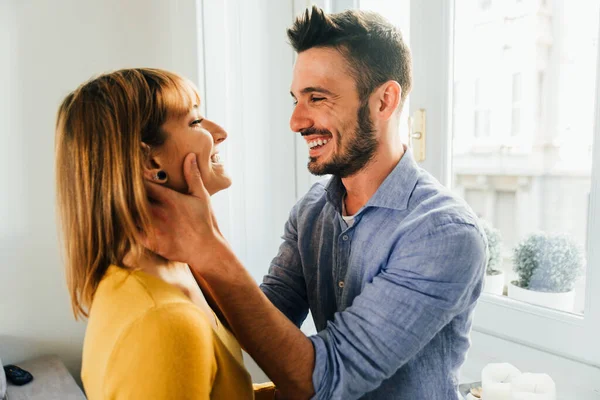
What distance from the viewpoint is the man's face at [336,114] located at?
1.15 m

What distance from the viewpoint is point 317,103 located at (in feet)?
3.87

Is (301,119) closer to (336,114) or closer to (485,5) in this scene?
(336,114)

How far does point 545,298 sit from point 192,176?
1.08 meters

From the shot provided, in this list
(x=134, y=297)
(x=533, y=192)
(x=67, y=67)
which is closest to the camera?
(x=134, y=297)

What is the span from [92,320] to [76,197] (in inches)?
8.0

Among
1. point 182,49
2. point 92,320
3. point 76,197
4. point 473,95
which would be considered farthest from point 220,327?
point 182,49

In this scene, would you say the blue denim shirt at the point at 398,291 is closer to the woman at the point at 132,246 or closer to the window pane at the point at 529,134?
the woman at the point at 132,246

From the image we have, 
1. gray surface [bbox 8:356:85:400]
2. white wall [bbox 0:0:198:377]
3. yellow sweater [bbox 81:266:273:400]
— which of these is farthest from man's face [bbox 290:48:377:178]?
gray surface [bbox 8:356:85:400]

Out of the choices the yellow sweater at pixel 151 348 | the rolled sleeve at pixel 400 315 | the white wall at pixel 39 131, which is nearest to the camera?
the yellow sweater at pixel 151 348

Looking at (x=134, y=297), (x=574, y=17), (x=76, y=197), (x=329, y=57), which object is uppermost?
(x=574, y=17)

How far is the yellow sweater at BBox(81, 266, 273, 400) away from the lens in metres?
0.67

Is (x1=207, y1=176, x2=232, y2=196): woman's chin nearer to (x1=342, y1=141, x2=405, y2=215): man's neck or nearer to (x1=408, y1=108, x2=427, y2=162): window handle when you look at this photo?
(x1=342, y1=141, x2=405, y2=215): man's neck

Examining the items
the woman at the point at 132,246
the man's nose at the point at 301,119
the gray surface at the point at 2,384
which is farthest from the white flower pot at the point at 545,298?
the gray surface at the point at 2,384

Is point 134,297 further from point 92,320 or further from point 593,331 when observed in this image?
point 593,331
